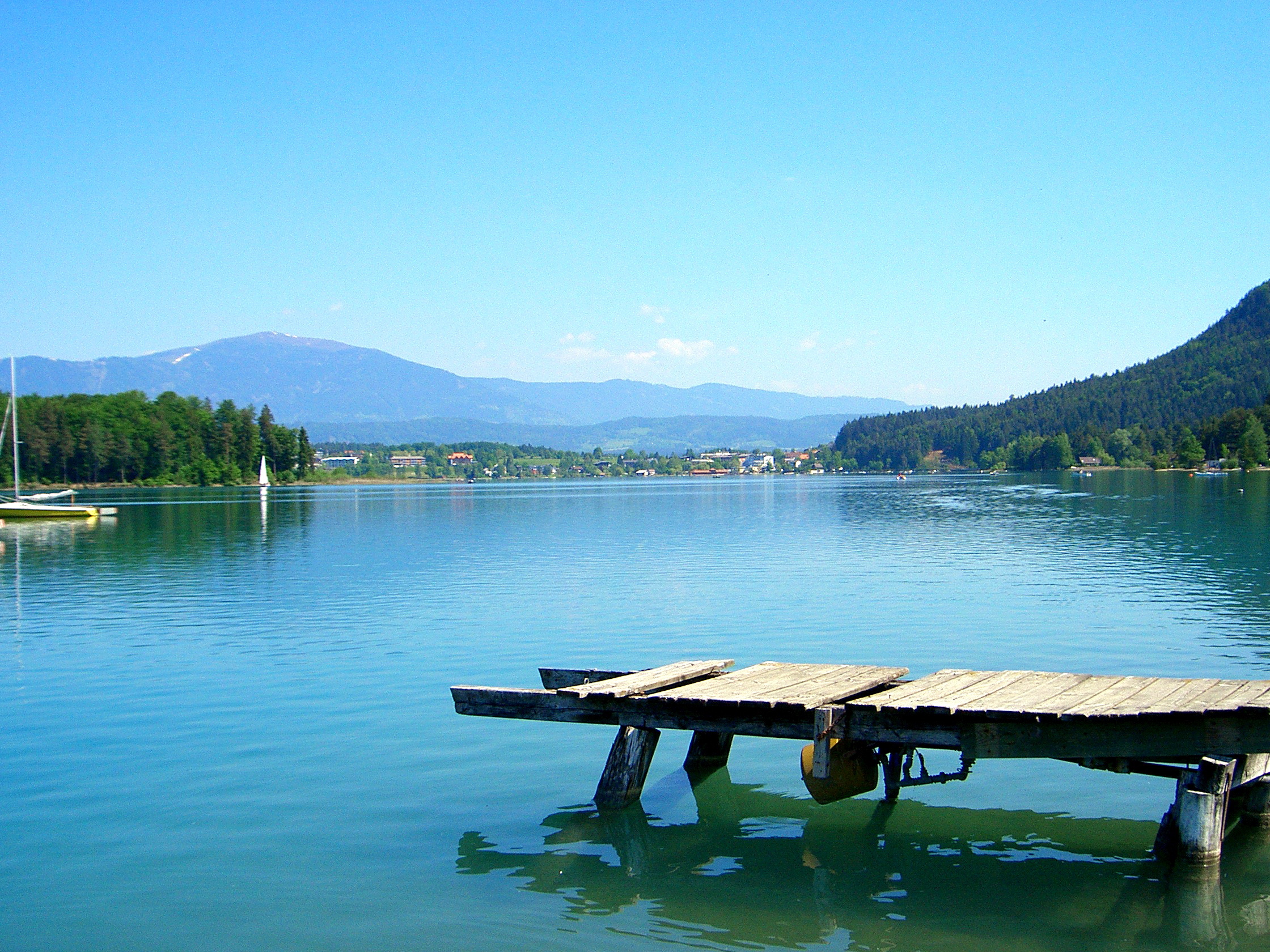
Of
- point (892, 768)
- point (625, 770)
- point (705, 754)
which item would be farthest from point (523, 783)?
point (892, 768)

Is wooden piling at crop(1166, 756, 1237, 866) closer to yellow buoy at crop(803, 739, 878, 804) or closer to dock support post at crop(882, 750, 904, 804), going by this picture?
dock support post at crop(882, 750, 904, 804)

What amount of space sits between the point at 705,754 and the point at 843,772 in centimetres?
300

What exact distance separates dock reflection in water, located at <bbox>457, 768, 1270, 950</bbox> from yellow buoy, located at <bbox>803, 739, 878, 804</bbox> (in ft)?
1.38

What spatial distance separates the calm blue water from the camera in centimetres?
1010

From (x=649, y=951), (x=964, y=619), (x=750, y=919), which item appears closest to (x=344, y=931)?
(x=649, y=951)

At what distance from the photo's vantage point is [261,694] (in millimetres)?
19547

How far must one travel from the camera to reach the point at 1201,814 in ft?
35.2

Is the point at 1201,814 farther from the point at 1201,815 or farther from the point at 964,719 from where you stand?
the point at 964,719

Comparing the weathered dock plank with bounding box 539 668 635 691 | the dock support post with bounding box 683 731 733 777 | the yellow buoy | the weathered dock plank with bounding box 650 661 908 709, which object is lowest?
the dock support post with bounding box 683 731 733 777

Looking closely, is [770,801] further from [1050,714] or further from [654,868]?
[1050,714]

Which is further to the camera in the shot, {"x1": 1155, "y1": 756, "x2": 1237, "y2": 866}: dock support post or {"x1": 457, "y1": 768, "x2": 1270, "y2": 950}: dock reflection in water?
{"x1": 1155, "y1": 756, "x2": 1237, "y2": 866}: dock support post

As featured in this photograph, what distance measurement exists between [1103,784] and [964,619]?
14.0 meters

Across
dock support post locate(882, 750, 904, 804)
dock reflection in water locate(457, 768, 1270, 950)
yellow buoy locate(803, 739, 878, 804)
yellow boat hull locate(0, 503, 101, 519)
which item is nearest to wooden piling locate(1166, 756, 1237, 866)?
dock reflection in water locate(457, 768, 1270, 950)

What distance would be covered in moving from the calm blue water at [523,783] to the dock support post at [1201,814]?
1.14 ft
